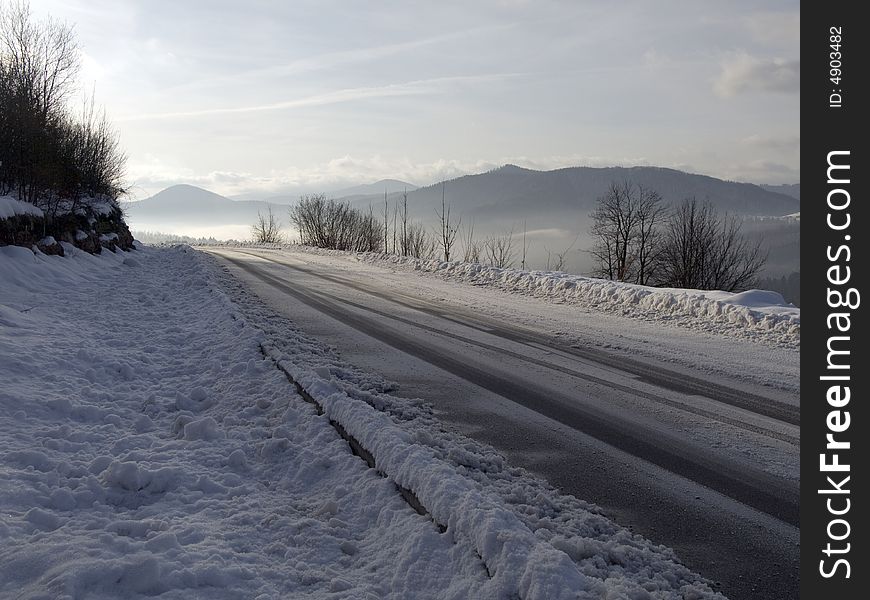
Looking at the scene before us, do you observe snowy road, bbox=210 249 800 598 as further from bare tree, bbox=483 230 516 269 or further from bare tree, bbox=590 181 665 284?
bare tree, bbox=590 181 665 284

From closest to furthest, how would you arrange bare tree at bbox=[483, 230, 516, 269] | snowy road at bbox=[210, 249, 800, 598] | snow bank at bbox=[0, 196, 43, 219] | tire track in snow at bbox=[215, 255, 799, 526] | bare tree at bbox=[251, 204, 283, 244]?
snowy road at bbox=[210, 249, 800, 598] → tire track in snow at bbox=[215, 255, 799, 526] → snow bank at bbox=[0, 196, 43, 219] → bare tree at bbox=[483, 230, 516, 269] → bare tree at bbox=[251, 204, 283, 244]

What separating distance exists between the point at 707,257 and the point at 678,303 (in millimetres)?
34288

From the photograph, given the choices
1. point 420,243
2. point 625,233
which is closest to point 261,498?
point 625,233

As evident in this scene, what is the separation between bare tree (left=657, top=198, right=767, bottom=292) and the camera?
141 ft

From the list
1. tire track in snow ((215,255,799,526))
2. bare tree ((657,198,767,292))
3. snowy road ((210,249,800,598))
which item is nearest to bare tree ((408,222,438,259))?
bare tree ((657,198,767,292))

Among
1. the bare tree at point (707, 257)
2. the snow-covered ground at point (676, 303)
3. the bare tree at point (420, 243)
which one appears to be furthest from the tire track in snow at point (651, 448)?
the bare tree at point (420, 243)

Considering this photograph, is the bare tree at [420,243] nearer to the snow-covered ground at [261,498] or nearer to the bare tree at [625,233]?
the bare tree at [625,233]

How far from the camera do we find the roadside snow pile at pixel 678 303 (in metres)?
10.7

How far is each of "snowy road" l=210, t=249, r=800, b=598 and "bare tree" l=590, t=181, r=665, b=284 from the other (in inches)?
1417

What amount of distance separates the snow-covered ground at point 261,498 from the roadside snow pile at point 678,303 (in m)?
7.52

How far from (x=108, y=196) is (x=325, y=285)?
46.9ft

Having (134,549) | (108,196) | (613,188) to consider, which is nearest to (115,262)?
(108,196)
